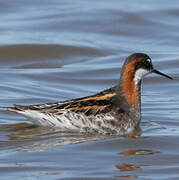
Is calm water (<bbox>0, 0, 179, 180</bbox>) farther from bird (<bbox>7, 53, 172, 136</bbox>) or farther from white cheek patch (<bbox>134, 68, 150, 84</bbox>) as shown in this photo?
white cheek patch (<bbox>134, 68, 150, 84</bbox>)

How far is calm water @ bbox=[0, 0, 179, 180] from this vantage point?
10.8m

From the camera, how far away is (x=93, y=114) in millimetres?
12875

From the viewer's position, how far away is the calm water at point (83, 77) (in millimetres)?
10844

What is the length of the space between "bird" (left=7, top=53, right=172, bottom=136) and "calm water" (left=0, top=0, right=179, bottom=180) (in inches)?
9.2

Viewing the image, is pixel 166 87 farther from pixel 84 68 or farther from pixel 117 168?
pixel 117 168

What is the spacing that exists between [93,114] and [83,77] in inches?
178

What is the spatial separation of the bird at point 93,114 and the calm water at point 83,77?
0.77 ft

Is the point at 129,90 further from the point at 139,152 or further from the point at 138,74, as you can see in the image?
the point at 139,152

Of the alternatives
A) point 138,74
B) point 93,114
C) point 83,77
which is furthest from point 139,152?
point 83,77

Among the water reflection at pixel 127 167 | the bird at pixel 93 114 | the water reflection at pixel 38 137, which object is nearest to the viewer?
the water reflection at pixel 127 167

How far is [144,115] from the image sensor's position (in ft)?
47.1

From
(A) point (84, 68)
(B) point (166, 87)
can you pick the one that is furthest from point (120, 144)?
(A) point (84, 68)

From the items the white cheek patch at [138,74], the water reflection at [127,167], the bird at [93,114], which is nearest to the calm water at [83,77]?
the water reflection at [127,167]

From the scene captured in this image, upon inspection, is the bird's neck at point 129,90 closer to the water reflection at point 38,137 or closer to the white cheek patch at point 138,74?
the white cheek patch at point 138,74
